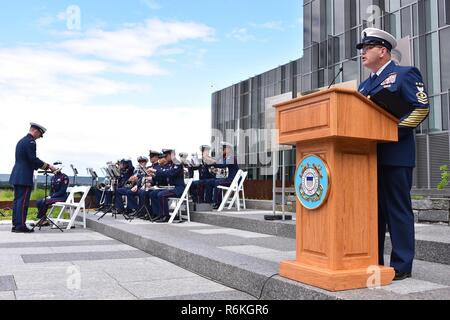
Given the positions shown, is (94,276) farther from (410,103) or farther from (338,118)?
(410,103)

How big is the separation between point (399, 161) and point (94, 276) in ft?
10.4

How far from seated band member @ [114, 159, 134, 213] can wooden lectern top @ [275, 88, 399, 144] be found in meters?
10.3

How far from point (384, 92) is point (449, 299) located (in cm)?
143

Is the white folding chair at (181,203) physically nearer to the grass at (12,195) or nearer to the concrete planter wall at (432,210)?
the concrete planter wall at (432,210)

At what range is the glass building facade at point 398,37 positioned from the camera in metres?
19.8

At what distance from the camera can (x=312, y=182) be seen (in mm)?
3256

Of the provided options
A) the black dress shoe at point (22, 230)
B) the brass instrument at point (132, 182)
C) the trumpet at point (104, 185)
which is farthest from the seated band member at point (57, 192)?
the trumpet at point (104, 185)

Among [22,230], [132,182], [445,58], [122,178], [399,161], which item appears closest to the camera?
[399,161]

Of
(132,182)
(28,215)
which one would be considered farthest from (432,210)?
(28,215)

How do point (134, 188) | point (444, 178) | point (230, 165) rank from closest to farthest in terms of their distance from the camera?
point (444, 178)
point (230, 165)
point (134, 188)

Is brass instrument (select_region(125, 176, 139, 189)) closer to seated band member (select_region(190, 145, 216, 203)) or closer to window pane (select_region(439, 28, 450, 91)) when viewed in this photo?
seated band member (select_region(190, 145, 216, 203))

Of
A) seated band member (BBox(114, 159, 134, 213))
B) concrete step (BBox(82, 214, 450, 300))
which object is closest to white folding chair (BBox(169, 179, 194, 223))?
concrete step (BBox(82, 214, 450, 300))
